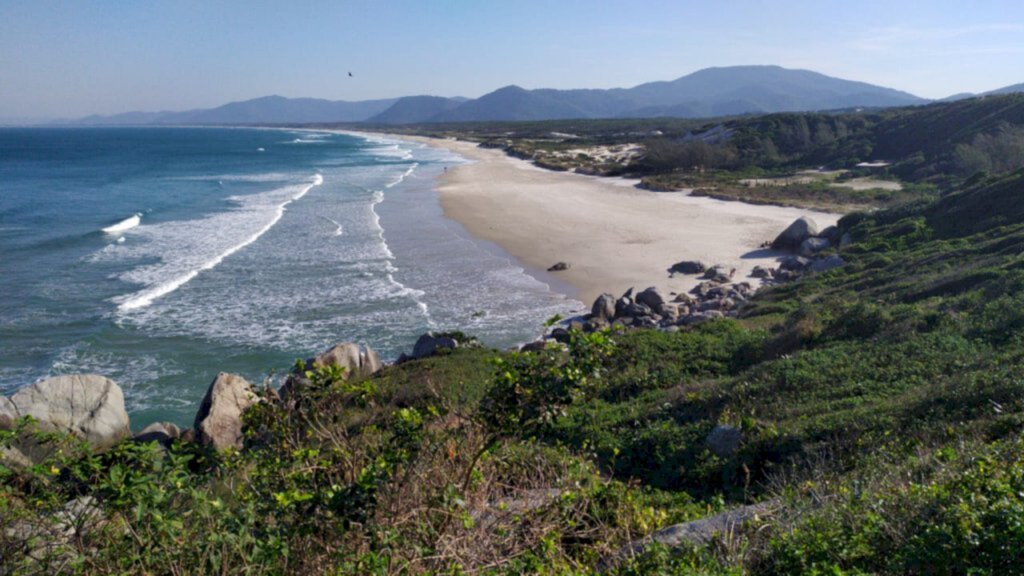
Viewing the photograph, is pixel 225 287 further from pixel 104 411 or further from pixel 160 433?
pixel 160 433

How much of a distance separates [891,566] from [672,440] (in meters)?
4.09

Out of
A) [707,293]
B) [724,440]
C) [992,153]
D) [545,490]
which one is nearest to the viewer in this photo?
[545,490]

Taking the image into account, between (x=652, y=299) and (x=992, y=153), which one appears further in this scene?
(x=992, y=153)

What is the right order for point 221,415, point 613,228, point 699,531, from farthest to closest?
point 613,228, point 221,415, point 699,531

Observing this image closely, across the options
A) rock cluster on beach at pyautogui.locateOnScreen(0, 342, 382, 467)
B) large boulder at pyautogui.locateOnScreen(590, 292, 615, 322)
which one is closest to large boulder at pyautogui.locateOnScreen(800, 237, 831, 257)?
large boulder at pyautogui.locateOnScreen(590, 292, 615, 322)

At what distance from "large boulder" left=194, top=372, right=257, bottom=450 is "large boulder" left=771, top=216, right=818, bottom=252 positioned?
60.3ft

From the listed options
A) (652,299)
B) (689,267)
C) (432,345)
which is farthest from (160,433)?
(689,267)

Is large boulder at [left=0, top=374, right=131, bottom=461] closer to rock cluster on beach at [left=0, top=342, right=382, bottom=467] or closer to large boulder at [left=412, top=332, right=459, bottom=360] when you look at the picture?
rock cluster on beach at [left=0, top=342, right=382, bottom=467]

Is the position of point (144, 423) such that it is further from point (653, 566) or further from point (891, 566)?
point (891, 566)

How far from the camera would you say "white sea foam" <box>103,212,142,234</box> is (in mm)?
29875

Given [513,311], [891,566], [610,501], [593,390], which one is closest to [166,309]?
[513,311]

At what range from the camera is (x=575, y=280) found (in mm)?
21500

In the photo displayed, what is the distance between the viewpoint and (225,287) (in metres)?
21.0

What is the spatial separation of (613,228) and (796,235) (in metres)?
7.87
